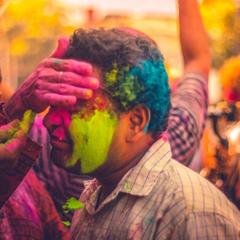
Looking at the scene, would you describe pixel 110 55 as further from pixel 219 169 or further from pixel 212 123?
pixel 212 123

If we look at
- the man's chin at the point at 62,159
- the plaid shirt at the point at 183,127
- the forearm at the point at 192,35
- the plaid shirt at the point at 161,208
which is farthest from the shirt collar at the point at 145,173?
the forearm at the point at 192,35

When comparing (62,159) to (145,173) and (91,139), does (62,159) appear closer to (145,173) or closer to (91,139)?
(91,139)

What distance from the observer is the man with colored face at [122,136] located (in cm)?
185

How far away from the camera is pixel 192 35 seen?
2855mm

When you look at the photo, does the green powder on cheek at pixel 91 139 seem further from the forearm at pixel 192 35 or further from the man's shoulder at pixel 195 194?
the forearm at pixel 192 35

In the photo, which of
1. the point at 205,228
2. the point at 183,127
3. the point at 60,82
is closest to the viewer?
the point at 205,228

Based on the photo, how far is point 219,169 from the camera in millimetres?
4094

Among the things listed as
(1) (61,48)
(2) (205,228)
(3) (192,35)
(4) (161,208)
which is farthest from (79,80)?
(3) (192,35)

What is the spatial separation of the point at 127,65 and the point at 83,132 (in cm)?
22

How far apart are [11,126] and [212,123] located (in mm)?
3522

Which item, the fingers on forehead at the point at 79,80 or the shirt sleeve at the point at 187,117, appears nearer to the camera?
the fingers on forehead at the point at 79,80

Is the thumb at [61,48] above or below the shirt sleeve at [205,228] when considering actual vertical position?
above

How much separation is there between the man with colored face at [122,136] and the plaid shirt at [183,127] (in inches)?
18.9

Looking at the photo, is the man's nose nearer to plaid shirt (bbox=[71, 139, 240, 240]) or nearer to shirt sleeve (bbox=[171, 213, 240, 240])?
plaid shirt (bbox=[71, 139, 240, 240])
